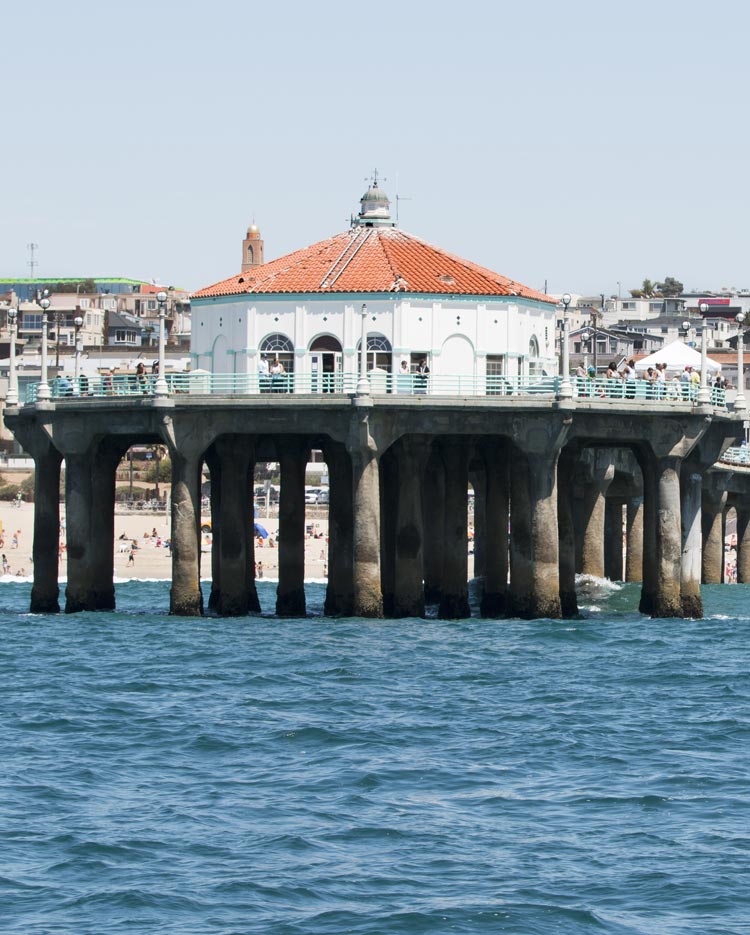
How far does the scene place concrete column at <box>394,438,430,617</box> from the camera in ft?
194

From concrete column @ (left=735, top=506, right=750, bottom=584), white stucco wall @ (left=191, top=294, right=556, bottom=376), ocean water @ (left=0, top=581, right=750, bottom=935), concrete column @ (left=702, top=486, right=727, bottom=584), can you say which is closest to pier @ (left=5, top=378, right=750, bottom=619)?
white stucco wall @ (left=191, top=294, right=556, bottom=376)

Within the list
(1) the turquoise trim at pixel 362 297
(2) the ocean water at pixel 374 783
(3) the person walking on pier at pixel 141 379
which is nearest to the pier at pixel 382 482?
(3) the person walking on pier at pixel 141 379

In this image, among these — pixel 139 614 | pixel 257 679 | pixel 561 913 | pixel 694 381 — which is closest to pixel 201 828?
pixel 561 913

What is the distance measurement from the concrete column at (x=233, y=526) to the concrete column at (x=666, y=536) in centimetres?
1145

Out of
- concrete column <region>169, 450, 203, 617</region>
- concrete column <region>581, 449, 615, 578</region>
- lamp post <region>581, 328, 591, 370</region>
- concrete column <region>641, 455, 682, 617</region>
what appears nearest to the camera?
concrete column <region>169, 450, 203, 617</region>

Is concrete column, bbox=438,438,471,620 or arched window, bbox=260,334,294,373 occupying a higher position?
arched window, bbox=260,334,294,373

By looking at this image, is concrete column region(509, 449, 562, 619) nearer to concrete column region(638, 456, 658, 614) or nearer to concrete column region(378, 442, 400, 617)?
concrete column region(638, 456, 658, 614)

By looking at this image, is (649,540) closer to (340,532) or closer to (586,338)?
(340,532)

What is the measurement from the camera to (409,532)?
5906cm

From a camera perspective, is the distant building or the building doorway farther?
the distant building

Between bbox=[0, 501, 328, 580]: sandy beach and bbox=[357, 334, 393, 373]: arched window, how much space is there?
38.6m

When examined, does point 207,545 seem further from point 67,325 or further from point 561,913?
point 561,913

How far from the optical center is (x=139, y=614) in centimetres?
6109

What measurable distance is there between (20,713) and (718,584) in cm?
4963
